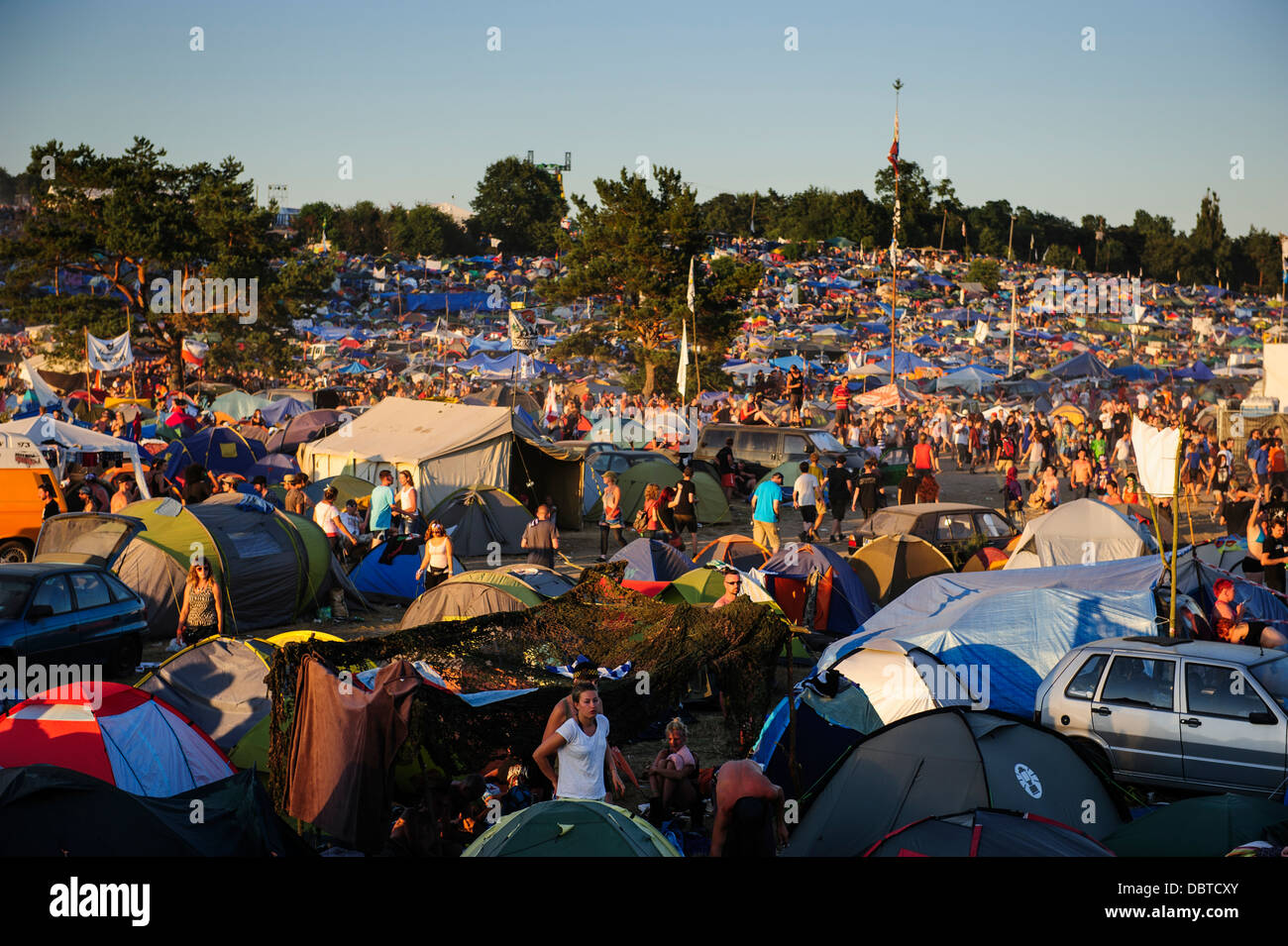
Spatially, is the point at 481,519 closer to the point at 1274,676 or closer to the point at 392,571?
the point at 392,571

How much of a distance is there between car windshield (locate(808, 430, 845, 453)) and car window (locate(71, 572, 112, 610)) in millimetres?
15217

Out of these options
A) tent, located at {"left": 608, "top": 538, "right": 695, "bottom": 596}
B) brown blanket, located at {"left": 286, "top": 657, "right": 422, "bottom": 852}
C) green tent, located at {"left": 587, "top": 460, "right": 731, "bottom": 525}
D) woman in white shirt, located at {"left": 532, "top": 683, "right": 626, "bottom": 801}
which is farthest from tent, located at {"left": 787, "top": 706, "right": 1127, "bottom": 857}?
green tent, located at {"left": 587, "top": 460, "right": 731, "bottom": 525}

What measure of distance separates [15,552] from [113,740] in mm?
8830

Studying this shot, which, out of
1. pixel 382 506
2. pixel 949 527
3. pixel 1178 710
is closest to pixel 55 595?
pixel 382 506

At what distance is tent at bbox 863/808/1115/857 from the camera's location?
5703 millimetres

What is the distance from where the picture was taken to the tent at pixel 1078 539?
14.6m

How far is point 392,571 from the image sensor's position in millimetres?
15266

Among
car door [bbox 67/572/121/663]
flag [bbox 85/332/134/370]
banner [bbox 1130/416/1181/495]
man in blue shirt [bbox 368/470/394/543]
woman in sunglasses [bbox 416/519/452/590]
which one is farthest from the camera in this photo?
flag [bbox 85/332/134/370]

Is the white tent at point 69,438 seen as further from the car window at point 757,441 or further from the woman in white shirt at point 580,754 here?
the woman in white shirt at point 580,754

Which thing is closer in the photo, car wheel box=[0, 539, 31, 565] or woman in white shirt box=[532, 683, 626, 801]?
woman in white shirt box=[532, 683, 626, 801]

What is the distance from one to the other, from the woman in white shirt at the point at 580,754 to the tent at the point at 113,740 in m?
2.30

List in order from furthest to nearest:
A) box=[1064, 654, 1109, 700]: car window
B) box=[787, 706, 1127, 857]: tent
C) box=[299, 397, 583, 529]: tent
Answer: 1. box=[299, 397, 583, 529]: tent
2. box=[1064, 654, 1109, 700]: car window
3. box=[787, 706, 1127, 857]: tent

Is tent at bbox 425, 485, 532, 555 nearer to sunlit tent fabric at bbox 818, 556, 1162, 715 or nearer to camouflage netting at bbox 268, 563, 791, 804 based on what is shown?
camouflage netting at bbox 268, 563, 791, 804

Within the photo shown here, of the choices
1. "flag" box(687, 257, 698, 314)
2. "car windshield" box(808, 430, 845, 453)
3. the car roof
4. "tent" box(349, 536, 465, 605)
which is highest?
"flag" box(687, 257, 698, 314)
